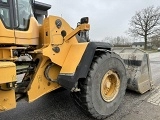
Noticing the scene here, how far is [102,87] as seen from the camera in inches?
130

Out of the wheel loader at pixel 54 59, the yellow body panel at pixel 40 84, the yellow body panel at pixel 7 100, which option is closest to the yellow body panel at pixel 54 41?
the wheel loader at pixel 54 59

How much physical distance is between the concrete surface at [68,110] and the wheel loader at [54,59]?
0.36 meters

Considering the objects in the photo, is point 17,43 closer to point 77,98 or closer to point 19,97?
point 19,97

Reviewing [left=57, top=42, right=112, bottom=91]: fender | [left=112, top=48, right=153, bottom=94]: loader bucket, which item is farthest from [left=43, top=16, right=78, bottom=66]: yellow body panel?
[left=112, top=48, right=153, bottom=94]: loader bucket

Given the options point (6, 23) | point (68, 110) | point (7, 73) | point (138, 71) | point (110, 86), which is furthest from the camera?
point (138, 71)

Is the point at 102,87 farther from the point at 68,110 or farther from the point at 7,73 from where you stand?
the point at 7,73

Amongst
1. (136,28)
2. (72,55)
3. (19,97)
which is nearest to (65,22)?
(72,55)

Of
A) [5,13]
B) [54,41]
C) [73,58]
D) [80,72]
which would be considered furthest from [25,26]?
[80,72]

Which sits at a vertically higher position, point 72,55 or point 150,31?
point 150,31

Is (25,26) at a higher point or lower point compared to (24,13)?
lower

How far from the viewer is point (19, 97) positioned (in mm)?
2914

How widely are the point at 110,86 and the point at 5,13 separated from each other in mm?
2250

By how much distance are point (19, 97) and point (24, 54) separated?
31.8 inches

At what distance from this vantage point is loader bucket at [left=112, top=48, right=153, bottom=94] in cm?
447
